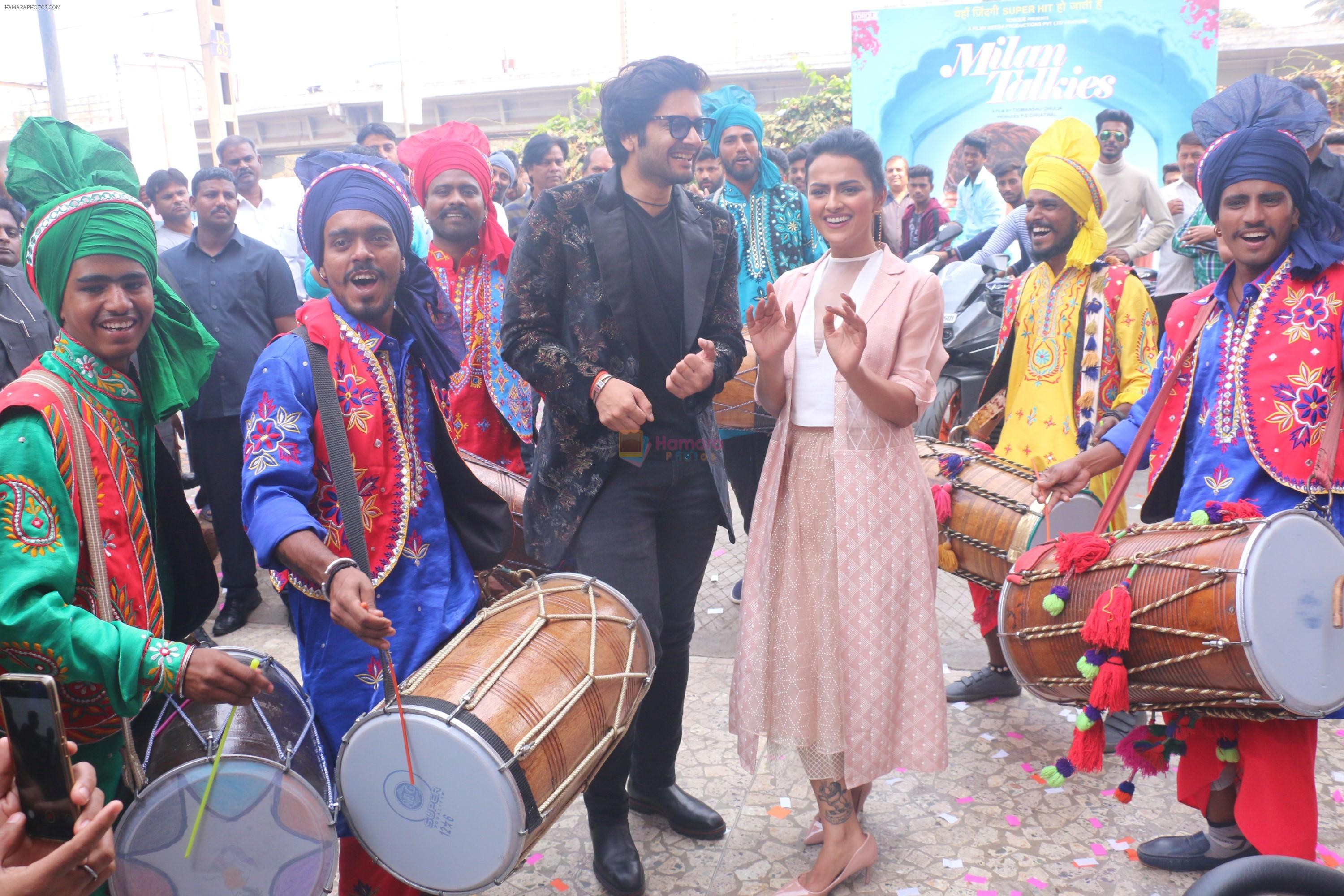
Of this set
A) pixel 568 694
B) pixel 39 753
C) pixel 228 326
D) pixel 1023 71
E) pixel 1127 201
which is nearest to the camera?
pixel 39 753

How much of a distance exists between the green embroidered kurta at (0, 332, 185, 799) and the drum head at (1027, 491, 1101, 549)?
2.67m

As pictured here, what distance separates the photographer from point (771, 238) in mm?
5324

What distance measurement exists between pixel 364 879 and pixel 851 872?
52.7 inches

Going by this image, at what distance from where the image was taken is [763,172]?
5391mm

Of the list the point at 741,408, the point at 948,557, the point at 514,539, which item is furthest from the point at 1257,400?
the point at 514,539

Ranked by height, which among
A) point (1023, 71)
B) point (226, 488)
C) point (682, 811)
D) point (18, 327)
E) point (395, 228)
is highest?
point (1023, 71)

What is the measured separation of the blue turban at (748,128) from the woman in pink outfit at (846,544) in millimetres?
2438

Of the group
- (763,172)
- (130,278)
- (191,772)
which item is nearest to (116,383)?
(130,278)

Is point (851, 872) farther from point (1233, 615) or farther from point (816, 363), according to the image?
point (816, 363)

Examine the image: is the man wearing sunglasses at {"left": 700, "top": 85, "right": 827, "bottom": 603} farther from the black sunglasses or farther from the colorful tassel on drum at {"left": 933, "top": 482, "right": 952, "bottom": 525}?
the black sunglasses

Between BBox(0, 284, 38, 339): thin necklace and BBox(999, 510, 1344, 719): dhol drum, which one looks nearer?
BBox(999, 510, 1344, 719): dhol drum

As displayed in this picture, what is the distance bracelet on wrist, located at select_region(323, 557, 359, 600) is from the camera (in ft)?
6.89

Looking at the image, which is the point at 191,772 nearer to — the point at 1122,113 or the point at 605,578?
the point at 605,578

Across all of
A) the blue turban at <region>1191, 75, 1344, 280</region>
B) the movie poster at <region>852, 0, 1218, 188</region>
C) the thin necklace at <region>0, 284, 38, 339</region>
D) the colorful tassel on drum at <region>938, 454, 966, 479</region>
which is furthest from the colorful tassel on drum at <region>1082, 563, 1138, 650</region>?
the movie poster at <region>852, 0, 1218, 188</region>
